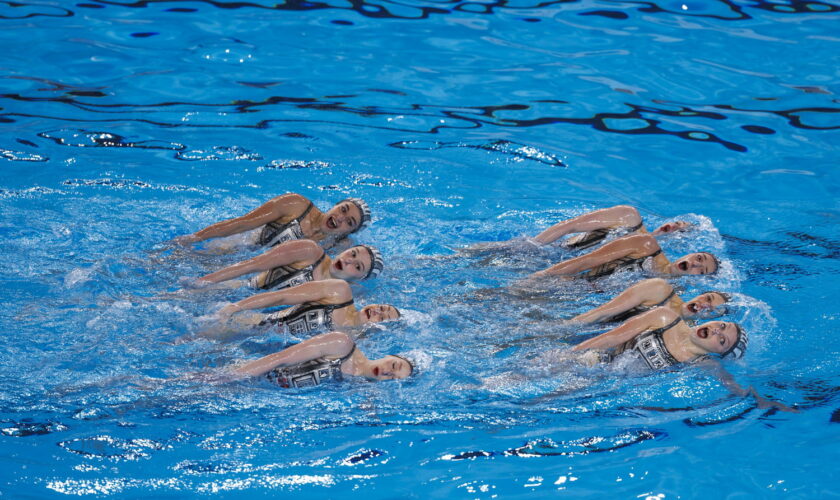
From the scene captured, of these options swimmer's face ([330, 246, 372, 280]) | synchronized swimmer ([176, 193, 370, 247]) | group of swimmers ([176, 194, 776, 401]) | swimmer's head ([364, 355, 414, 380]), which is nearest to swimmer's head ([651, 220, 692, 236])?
group of swimmers ([176, 194, 776, 401])

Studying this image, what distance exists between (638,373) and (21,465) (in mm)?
3800

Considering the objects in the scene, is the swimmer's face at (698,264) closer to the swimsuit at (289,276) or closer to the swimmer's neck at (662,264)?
the swimmer's neck at (662,264)

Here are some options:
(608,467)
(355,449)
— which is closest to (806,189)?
(608,467)

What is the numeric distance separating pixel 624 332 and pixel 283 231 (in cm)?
306

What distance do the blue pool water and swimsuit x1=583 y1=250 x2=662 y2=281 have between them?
190 millimetres

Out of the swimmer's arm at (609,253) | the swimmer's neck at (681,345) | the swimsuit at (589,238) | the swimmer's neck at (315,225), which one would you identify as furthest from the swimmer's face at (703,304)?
the swimmer's neck at (315,225)

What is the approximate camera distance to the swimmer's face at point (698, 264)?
7164 millimetres

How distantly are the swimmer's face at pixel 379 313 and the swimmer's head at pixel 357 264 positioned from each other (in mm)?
687

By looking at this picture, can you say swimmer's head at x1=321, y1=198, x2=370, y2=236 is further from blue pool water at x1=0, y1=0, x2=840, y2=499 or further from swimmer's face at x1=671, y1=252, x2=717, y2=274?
swimmer's face at x1=671, y1=252, x2=717, y2=274

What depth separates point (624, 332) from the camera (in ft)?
19.7

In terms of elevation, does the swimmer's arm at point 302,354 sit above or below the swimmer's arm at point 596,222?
below

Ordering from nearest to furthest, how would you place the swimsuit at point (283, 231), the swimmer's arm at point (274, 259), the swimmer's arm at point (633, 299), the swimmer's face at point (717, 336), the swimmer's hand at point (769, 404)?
the swimmer's hand at point (769, 404) → the swimmer's face at point (717, 336) → the swimmer's arm at point (633, 299) → the swimmer's arm at point (274, 259) → the swimsuit at point (283, 231)

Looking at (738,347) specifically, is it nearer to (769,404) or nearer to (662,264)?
(769,404)

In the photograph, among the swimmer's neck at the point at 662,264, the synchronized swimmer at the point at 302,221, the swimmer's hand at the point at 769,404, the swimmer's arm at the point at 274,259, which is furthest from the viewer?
the synchronized swimmer at the point at 302,221
